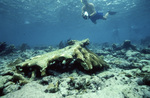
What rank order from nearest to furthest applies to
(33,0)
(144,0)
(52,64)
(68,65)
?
(52,64) → (68,65) → (33,0) → (144,0)

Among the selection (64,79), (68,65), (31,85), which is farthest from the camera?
(68,65)

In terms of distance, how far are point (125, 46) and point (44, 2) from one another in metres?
19.6

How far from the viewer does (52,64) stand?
292 cm

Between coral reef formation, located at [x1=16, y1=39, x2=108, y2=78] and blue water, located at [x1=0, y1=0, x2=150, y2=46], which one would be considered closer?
coral reef formation, located at [x1=16, y1=39, x2=108, y2=78]

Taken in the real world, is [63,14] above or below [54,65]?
above

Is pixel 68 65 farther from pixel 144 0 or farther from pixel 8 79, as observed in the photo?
pixel 144 0

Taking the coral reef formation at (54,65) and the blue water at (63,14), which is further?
the blue water at (63,14)

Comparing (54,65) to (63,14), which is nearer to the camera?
(54,65)

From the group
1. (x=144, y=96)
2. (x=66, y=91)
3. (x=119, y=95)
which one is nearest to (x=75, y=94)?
(x=66, y=91)

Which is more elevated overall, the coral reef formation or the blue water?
the blue water

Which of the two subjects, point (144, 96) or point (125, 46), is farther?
point (125, 46)

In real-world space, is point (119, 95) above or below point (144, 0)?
below

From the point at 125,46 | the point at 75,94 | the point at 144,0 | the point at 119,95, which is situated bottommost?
the point at 119,95

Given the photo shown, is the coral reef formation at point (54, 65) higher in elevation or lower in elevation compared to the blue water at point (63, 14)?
lower
